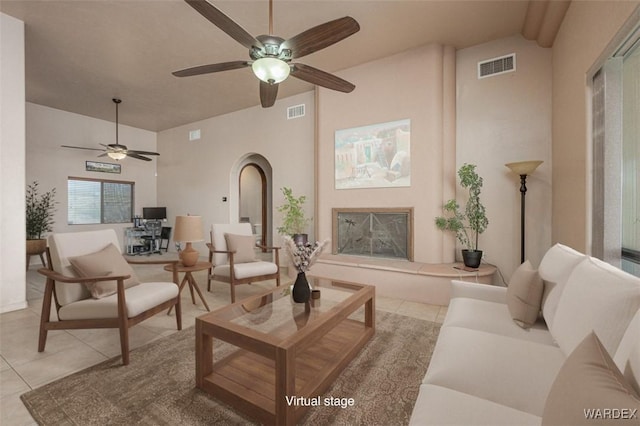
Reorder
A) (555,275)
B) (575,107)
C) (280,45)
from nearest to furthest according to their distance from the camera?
1. (555,275)
2. (280,45)
3. (575,107)

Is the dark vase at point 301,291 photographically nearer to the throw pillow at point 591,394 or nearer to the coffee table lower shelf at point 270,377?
the coffee table lower shelf at point 270,377

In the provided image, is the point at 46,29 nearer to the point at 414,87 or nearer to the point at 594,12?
the point at 414,87

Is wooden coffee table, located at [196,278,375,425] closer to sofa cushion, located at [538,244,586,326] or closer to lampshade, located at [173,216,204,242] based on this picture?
sofa cushion, located at [538,244,586,326]

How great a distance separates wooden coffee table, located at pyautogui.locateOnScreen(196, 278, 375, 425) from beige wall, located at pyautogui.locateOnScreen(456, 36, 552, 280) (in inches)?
98.8

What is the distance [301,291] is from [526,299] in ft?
4.82

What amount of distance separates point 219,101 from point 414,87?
394 centimetres

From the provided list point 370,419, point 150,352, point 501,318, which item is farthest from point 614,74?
point 150,352

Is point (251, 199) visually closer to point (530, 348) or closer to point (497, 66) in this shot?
point (497, 66)

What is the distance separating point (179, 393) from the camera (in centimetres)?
164

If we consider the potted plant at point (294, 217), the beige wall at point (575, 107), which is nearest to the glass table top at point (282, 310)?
the beige wall at point (575, 107)

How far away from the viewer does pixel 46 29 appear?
3.39 metres

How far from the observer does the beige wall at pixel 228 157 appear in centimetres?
537

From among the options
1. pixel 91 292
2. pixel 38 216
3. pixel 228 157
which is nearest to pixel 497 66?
pixel 91 292

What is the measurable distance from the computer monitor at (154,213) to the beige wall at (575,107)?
8.28 metres
